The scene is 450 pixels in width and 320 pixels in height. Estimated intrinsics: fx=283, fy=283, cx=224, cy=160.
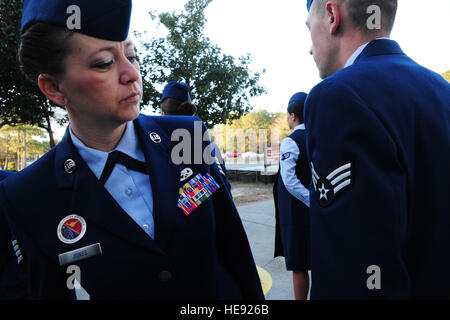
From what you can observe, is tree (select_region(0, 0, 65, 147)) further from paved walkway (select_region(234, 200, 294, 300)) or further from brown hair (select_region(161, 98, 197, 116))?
paved walkway (select_region(234, 200, 294, 300))

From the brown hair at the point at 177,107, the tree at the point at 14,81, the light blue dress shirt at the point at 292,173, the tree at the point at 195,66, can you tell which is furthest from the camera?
the tree at the point at 195,66

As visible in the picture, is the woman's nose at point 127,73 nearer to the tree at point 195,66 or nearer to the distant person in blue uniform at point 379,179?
the distant person in blue uniform at point 379,179

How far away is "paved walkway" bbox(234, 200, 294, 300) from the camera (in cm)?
352

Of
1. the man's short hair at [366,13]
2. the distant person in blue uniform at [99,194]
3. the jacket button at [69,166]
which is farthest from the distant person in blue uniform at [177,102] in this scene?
the man's short hair at [366,13]

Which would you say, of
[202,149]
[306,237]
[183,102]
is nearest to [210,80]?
[183,102]

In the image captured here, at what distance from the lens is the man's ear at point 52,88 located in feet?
3.67

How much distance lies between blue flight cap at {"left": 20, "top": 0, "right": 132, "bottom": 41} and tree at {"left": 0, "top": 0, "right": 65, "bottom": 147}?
23.3 ft

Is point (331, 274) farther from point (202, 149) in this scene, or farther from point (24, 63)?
point (24, 63)

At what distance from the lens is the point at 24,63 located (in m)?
1.13

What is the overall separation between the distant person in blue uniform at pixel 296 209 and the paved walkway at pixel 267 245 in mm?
549

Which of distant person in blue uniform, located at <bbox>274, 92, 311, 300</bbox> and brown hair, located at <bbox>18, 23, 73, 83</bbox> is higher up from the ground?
brown hair, located at <bbox>18, 23, 73, 83</bbox>

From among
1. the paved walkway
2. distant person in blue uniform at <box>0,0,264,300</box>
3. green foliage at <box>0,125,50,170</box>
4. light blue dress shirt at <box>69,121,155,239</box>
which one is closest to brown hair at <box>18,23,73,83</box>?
distant person in blue uniform at <box>0,0,264,300</box>

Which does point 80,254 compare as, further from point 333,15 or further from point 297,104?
point 297,104
